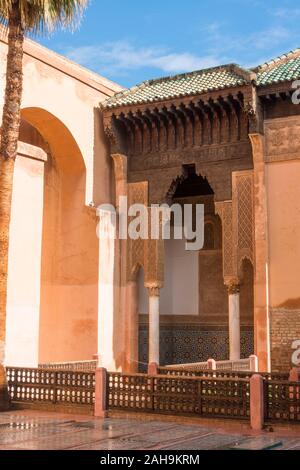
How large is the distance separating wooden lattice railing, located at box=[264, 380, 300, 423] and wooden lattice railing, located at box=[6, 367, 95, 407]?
97.5 inches

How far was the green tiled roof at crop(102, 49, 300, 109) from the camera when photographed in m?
13.9

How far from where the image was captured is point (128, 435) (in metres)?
7.02

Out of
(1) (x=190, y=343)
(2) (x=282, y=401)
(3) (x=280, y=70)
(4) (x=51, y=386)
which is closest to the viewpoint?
(2) (x=282, y=401)

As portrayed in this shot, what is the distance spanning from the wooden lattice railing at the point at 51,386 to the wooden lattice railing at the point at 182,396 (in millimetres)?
386

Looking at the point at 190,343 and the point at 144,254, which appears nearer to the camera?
the point at 144,254

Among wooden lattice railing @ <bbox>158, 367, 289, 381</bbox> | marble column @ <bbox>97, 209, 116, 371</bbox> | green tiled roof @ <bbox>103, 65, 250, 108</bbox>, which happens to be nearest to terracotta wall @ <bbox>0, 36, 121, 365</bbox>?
marble column @ <bbox>97, 209, 116, 371</bbox>

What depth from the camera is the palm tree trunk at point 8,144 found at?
902 cm

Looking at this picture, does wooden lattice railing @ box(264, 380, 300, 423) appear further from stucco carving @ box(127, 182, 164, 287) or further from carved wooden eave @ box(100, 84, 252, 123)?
stucco carving @ box(127, 182, 164, 287)

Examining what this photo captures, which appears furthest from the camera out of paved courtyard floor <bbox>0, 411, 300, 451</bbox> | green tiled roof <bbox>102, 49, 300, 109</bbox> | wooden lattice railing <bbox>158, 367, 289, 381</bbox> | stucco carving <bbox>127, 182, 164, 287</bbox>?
stucco carving <bbox>127, 182, 164, 287</bbox>

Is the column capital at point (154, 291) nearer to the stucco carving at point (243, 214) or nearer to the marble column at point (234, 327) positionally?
the marble column at point (234, 327)

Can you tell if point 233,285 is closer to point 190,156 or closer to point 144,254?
point 144,254

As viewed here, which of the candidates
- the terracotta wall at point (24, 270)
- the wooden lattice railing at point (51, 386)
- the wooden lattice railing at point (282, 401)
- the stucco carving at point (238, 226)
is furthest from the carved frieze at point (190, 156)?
the wooden lattice railing at point (282, 401)

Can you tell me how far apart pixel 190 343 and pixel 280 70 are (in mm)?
7791

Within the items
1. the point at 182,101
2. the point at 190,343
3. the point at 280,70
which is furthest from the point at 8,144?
the point at 190,343
